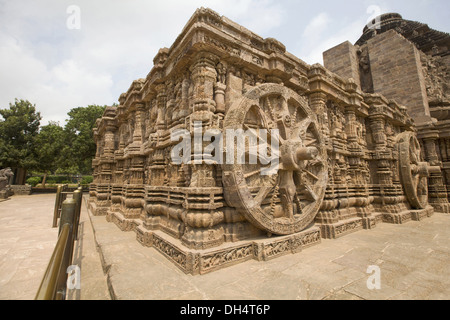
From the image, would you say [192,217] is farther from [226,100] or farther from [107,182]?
[107,182]

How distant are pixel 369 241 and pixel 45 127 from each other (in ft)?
92.0

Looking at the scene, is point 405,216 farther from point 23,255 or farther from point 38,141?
point 38,141

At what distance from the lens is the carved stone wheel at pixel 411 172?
7573 mm

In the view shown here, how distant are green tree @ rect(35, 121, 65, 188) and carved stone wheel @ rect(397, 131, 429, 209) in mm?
25374

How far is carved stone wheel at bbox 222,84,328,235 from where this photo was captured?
3509 millimetres

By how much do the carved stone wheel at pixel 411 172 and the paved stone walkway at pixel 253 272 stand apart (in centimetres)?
339

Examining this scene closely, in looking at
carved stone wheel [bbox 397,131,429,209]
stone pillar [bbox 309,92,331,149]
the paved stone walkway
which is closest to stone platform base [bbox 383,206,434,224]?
carved stone wheel [bbox 397,131,429,209]

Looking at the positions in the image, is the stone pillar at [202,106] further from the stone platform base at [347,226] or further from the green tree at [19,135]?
the green tree at [19,135]

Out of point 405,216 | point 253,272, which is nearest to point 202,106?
point 253,272

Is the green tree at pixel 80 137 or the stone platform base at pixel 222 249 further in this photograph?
the green tree at pixel 80 137

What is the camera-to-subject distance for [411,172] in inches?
303

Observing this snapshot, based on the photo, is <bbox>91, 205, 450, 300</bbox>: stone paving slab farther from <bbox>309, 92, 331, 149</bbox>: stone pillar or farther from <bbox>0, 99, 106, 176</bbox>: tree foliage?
<bbox>0, 99, 106, 176</bbox>: tree foliage

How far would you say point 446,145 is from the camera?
33.9 ft

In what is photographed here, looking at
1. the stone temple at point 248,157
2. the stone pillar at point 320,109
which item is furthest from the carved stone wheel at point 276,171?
the stone pillar at point 320,109
